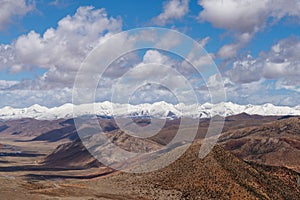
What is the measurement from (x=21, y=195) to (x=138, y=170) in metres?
52.9

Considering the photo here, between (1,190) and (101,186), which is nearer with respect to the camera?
(1,190)

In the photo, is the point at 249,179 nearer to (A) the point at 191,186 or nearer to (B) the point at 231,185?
(B) the point at 231,185

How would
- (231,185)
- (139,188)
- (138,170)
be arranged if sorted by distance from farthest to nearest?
(138,170) → (139,188) → (231,185)

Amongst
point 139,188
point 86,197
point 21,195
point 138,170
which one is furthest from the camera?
point 138,170

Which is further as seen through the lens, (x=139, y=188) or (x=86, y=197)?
(x=139, y=188)

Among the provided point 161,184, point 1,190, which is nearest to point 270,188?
point 161,184

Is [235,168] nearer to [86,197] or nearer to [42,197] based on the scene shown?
[86,197]

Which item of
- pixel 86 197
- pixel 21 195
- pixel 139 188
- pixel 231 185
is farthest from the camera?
pixel 139 188

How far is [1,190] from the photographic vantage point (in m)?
94.9

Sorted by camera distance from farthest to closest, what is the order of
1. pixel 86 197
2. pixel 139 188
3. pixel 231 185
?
1. pixel 139 188
2. pixel 231 185
3. pixel 86 197

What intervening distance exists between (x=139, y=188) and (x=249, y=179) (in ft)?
98.4

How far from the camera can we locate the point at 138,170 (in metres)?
138

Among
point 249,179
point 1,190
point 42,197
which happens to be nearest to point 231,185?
point 249,179

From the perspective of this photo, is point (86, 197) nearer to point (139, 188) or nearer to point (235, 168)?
point (139, 188)
